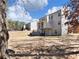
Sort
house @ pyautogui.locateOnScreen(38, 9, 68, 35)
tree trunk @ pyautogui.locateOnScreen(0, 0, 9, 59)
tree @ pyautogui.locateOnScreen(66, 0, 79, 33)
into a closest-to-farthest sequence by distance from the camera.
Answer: tree trunk @ pyautogui.locateOnScreen(0, 0, 9, 59) < tree @ pyautogui.locateOnScreen(66, 0, 79, 33) < house @ pyautogui.locateOnScreen(38, 9, 68, 35)

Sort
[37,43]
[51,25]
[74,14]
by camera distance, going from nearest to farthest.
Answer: [74,14] → [37,43] → [51,25]

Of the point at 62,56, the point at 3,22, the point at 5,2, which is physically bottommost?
the point at 62,56

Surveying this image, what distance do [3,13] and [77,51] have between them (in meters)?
3.71

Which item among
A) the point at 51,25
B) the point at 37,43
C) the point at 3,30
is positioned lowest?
Answer: the point at 37,43

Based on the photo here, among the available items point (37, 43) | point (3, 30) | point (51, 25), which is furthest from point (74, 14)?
point (51, 25)

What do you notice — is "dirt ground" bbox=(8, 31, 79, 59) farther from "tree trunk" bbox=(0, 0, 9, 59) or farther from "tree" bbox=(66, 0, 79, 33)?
"tree trunk" bbox=(0, 0, 9, 59)

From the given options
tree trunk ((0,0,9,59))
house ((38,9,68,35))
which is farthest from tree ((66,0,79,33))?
house ((38,9,68,35))

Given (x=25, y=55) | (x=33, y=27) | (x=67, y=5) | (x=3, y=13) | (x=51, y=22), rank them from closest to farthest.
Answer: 1. (x=3, y=13)
2. (x=25, y=55)
3. (x=67, y=5)
4. (x=51, y=22)
5. (x=33, y=27)

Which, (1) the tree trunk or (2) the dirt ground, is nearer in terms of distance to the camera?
(1) the tree trunk

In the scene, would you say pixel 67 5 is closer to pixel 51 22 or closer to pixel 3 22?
pixel 3 22

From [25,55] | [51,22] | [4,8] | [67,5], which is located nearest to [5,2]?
[4,8]

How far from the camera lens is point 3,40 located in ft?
23.2

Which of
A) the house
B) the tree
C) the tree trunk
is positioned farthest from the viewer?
the house

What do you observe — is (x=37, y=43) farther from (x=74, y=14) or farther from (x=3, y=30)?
(x=3, y=30)
